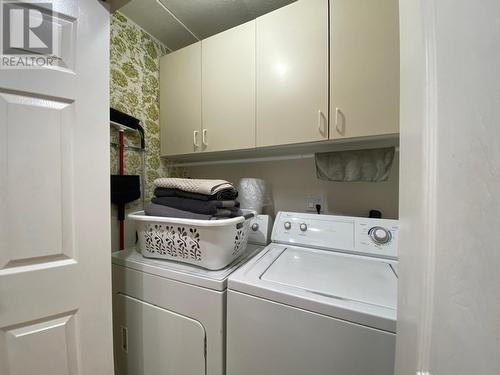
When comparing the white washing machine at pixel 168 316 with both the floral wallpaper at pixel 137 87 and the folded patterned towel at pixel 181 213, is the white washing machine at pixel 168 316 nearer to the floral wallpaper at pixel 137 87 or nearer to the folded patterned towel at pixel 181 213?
the folded patterned towel at pixel 181 213

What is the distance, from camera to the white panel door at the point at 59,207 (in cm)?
65

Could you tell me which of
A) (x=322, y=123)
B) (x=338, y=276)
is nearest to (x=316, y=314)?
(x=338, y=276)

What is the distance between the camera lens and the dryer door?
2.84ft

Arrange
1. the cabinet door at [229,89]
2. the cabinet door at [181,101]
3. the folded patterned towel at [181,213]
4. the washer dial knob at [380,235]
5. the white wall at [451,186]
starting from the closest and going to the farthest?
1. the white wall at [451,186]
2. the folded patterned towel at [181,213]
3. the washer dial knob at [380,235]
4. the cabinet door at [229,89]
5. the cabinet door at [181,101]

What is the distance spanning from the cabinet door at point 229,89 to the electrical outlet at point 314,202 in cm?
67

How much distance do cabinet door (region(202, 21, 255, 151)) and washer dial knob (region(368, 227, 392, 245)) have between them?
35.1 inches

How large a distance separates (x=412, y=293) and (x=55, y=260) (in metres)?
1.13

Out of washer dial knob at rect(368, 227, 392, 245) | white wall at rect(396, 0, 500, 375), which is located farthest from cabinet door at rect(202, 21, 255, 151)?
white wall at rect(396, 0, 500, 375)

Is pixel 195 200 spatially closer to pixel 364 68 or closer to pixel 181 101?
pixel 181 101

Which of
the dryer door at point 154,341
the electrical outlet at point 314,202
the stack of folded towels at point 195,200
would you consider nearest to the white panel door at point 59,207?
the dryer door at point 154,341

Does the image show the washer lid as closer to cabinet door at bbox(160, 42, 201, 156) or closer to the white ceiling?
cabinet door at bbox(160, 42, 201, 156)

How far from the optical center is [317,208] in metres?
1.50

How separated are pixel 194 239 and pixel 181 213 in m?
0.15

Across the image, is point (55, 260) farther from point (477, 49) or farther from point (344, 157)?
point (344, 157)
